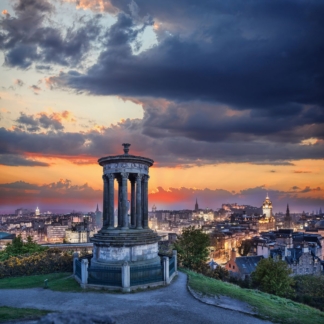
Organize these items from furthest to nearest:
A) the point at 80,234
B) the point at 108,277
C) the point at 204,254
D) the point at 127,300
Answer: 1. the point at 80,234
2. the point at 204,254
3. the point at 108,277
4. the point at 127,300

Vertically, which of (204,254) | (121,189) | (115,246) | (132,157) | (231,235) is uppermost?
(132,157)

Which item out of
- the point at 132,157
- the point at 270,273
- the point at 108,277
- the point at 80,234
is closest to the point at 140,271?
the point at 108,277

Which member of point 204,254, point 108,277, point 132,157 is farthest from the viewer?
point 204,254

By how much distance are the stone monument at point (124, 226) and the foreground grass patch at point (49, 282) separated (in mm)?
2521

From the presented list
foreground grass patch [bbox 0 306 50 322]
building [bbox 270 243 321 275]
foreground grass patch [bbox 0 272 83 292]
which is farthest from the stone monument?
building [bbox 270 243 321 275]

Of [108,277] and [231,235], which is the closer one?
[108,277]

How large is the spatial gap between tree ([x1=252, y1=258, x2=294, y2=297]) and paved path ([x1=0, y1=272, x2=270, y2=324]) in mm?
20572

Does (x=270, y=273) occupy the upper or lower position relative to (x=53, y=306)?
lower

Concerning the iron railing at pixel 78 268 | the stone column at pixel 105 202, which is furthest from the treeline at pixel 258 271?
the iron railing at pixel 78 268

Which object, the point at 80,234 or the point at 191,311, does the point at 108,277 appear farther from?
the point at 80,234

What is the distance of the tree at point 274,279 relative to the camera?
132ft

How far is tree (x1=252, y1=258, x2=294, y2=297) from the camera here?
40.3 m

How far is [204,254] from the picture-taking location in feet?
127

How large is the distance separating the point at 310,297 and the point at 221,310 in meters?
28.5
